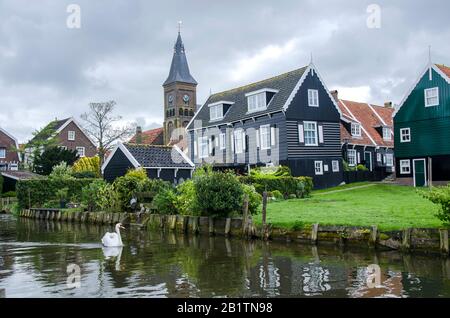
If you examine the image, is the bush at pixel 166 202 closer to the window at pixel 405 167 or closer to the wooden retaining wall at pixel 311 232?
the wooden retaining wall at pixel 311 232

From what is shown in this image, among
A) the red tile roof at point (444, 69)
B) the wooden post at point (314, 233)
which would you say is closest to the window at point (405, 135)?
the red tile roof at point (444, 69)

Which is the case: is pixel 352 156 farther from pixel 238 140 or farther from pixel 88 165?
pixel 88 165

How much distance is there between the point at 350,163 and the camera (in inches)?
1966

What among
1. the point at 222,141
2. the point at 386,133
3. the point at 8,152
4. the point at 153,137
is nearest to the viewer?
the point at 222,141

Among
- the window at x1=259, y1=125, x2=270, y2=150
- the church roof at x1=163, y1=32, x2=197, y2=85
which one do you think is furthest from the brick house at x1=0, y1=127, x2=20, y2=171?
the window at x1=259, y1=125, x2=270, y2=150

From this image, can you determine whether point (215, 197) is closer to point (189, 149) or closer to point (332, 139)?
point (332, 139)

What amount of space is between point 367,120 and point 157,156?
2733 centimetres

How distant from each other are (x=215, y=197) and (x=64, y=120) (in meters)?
61.5

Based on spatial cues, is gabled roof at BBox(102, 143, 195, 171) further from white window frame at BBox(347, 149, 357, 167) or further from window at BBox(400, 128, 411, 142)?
window at BBox(400, 128, 411, 142)

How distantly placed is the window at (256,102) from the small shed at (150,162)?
8.77m

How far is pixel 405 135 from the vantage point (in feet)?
138

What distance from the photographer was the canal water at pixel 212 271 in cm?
1128

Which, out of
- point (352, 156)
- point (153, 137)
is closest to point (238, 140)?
point (352, 156)

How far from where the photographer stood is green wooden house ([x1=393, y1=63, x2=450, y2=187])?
3859cm
